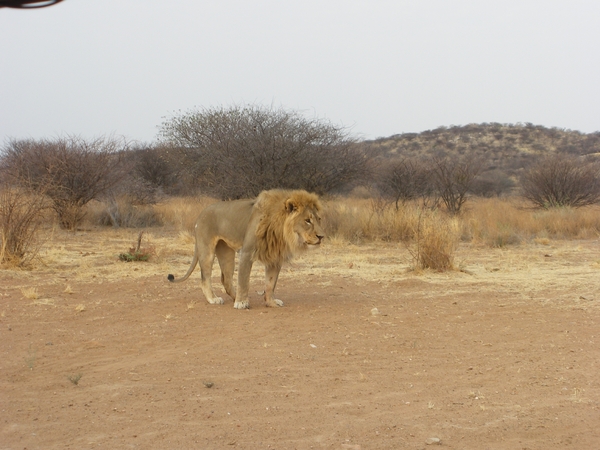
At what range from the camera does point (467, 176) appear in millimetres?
21766

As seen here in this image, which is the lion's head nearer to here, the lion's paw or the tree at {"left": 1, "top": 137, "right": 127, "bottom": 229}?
the lion's paw

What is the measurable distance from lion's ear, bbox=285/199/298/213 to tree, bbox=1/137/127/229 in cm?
1347

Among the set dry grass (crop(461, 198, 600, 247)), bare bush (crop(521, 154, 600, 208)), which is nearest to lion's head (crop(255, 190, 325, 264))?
dry grass (crop(461, 198, 600, 247))

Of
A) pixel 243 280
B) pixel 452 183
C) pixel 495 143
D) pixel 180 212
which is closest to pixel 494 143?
pixel 495 143

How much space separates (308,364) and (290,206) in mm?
2902

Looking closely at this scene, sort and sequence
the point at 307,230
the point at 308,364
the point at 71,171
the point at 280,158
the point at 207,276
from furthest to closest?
the point at 71,171 → the point at 280,158 → the point at 207,276 → the point at 307,230 → the point at 308,364

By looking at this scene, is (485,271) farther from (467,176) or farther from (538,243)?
(467,176)

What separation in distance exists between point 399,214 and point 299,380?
12.5 metres

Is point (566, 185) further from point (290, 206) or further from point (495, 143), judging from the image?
point (495, 143)

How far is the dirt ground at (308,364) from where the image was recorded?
4.60 metres

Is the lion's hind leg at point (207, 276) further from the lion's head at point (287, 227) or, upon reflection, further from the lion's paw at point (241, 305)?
the lion's head at point (287, 227)

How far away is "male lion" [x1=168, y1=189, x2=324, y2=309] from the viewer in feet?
28.1

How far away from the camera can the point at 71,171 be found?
20797 mm

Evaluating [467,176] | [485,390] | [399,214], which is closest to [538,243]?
[399,214]
